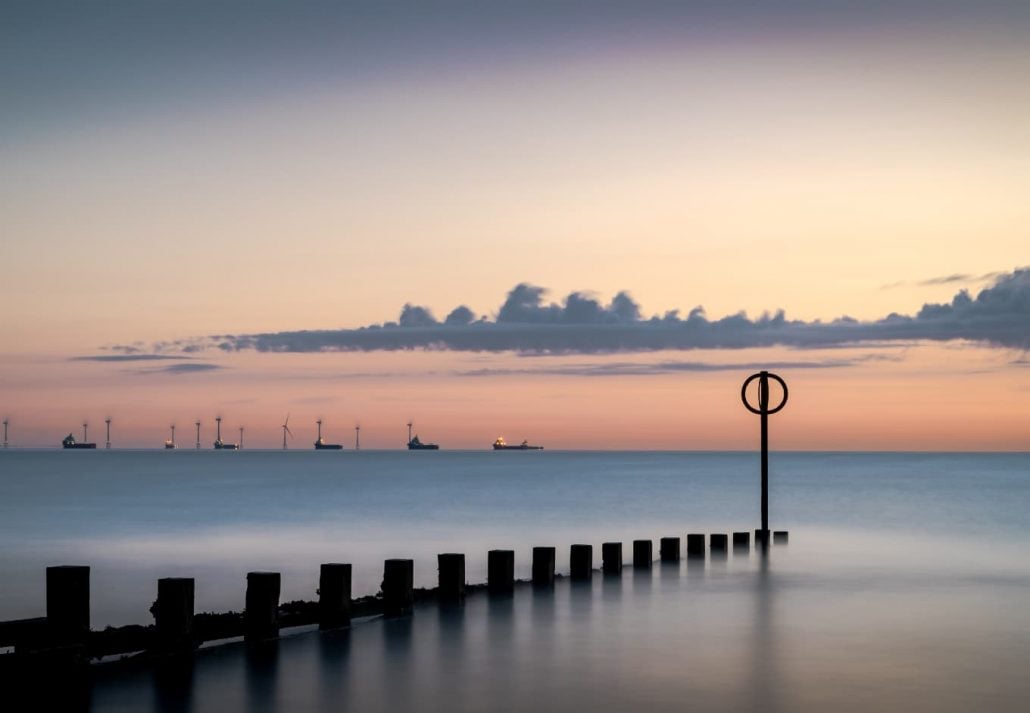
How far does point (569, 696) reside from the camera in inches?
434

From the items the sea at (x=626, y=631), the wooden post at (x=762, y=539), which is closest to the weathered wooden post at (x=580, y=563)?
the sea at (x=626, y=631)

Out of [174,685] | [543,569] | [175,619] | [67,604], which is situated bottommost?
[543,569]

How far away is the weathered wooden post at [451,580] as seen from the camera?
1725 centimetres

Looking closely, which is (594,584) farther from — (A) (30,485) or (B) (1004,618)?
(A) (30,485)

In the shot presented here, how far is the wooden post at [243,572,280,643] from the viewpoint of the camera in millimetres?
13148

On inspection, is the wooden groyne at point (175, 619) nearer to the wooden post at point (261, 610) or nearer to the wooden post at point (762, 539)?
the wooden post at point (261, 610)

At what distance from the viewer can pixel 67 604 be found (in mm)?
12203

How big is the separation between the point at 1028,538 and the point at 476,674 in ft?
122

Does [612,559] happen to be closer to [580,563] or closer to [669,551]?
[580,563]

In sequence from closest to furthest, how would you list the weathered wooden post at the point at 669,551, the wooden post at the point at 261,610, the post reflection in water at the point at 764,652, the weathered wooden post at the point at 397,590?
the post reflection in water at the point at 764,652 → the wooden post at the point at 261,610 → the weathered wooden post at the point at 397,590 → the weathered wooden post at the point at 669,551

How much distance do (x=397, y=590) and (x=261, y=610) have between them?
2849 millimetres

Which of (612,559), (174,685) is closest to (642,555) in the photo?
(612,559)

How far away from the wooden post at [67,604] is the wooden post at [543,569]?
8518 mm

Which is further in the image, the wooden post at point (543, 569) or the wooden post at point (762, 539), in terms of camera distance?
the wooden post at point (762, 539)
